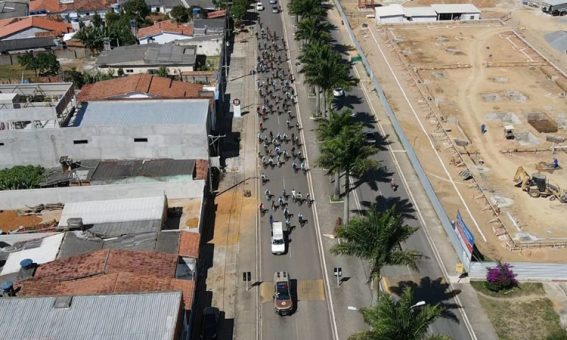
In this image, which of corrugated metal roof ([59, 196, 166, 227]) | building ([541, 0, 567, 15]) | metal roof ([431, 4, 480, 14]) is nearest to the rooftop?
corrugated metal roof ([59, 196, 166, 227])

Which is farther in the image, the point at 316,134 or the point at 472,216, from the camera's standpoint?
the point at 316,134

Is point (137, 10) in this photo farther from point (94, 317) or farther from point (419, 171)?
point (94, 317)

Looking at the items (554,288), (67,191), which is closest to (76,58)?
(67,191)

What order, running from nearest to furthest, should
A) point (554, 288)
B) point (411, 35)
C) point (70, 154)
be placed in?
point (554, 288) < point (70, 154) < point (411, 35)

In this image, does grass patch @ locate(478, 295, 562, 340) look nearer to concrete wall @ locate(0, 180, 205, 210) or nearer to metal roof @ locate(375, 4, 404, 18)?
concrete wall @ locate(0, 180, 205, 210)

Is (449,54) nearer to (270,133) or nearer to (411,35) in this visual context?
(411,35)

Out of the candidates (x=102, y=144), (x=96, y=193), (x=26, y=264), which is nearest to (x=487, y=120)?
(x=102, y=144)

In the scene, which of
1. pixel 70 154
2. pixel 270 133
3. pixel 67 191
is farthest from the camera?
pixel 270 133

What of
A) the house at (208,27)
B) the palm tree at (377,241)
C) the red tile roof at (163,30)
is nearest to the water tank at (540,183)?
the palm tree at (377,241)
